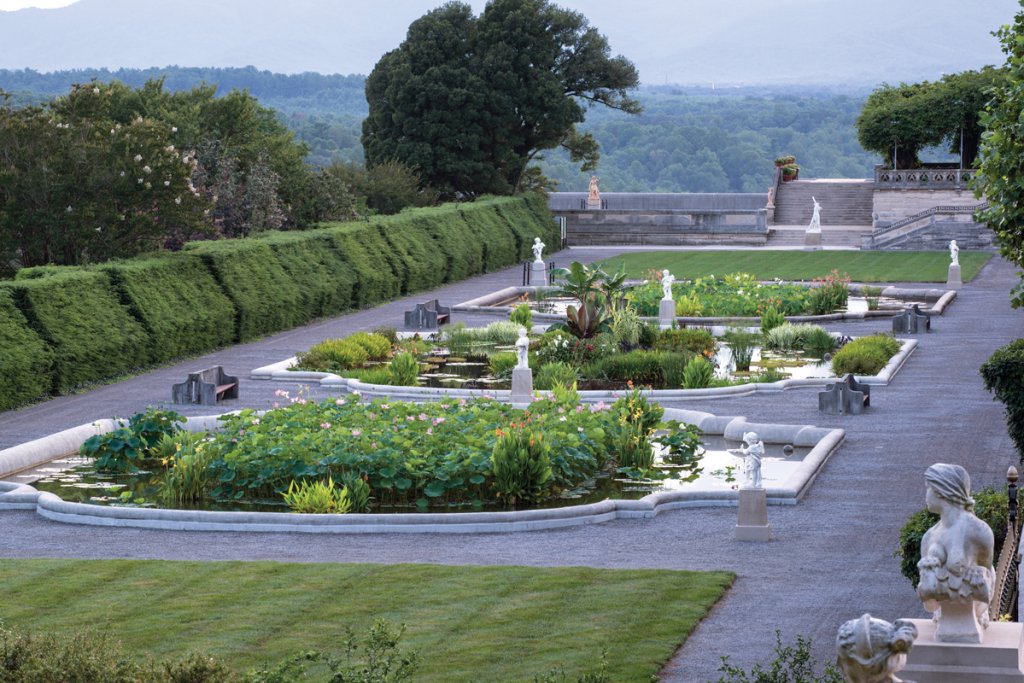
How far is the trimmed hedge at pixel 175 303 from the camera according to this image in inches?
1058

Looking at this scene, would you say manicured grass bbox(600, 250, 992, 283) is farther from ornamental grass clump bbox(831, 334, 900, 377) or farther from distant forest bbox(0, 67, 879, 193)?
distant forest bbox(0, 67, 879, 193)

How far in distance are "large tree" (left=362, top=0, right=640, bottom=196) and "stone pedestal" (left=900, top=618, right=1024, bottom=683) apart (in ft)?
145

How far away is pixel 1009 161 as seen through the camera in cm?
1661

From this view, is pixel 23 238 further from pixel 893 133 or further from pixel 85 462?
pixel 893 133

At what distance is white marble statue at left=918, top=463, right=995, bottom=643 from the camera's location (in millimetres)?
8836

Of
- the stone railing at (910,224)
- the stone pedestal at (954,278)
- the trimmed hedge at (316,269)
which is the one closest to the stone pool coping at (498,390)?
the trimmed hedge at (316,269)

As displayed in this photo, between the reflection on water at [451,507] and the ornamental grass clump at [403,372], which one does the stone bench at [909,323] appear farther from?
the reflection on water at [451,507]

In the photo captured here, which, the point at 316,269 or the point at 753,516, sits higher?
the point at 316,269

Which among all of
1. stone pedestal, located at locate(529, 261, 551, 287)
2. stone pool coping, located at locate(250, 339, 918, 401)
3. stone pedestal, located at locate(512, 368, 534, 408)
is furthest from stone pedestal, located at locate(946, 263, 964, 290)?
stone pedestal, located at locate(512, 368, 534, 408)

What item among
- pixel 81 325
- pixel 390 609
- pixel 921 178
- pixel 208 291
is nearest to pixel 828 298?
pixel 208 291

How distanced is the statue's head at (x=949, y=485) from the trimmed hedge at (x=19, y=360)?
53.1ft

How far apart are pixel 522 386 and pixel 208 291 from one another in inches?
389

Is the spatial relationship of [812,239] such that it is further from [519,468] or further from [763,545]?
[763,545]

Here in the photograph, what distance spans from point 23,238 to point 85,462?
12465mm
